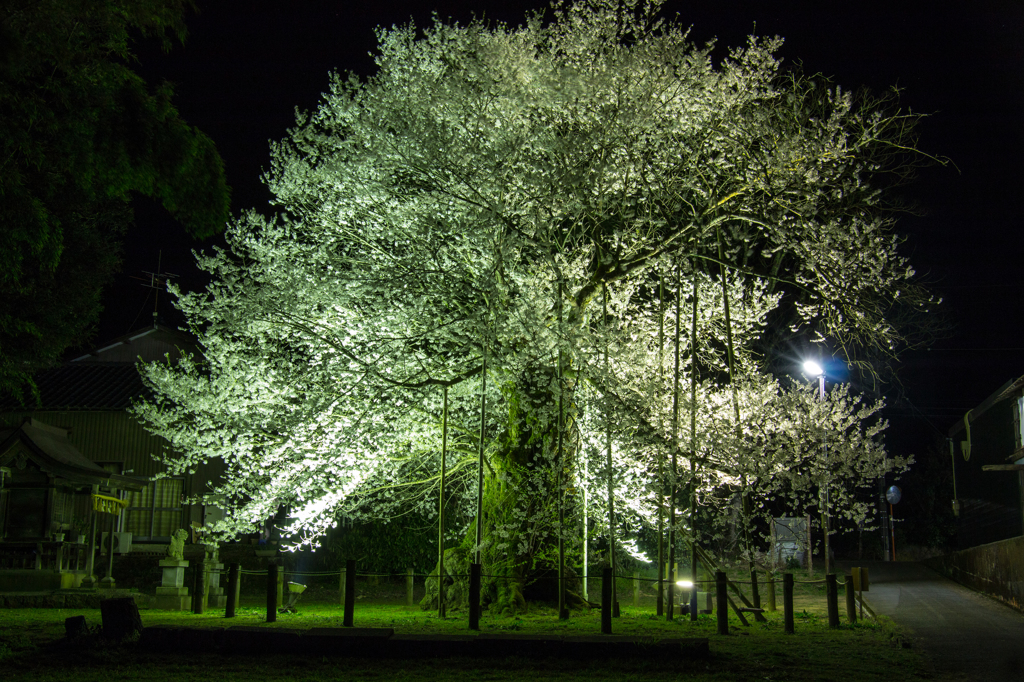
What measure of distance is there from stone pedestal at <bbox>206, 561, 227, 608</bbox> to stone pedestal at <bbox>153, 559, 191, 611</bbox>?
0.53 metres

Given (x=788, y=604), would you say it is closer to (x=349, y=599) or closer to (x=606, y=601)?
(x=606, y=601)

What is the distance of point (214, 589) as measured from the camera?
15.5m

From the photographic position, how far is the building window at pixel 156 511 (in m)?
23.5

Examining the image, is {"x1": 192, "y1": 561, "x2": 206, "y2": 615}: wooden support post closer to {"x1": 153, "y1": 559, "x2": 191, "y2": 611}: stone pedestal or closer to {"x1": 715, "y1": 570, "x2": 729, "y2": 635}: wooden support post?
{"x1": 153, "y1": 559, "x2": 191, "y2": 611}: stone pedestal

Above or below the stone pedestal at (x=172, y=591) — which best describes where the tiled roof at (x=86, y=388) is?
above

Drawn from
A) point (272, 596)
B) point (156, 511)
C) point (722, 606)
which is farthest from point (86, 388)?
point (722, 606)

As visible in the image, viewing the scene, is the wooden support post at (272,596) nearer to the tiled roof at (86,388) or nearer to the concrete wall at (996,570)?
the concrete wall at (996,570)

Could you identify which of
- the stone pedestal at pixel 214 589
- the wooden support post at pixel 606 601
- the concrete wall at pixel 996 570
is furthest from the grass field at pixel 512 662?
the concrete wall at pixel 996 570

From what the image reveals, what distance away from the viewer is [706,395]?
51.3 ft

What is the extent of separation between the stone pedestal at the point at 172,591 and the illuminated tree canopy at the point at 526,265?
171cm

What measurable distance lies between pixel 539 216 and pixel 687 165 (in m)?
2.70

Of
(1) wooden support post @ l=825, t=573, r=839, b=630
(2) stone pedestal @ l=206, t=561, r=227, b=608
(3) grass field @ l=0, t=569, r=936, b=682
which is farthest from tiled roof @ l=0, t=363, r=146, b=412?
(1) wooden support post @ l=825, t=573, r=839, b=630

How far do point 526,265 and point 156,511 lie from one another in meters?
15.6

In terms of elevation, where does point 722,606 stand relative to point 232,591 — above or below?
above
